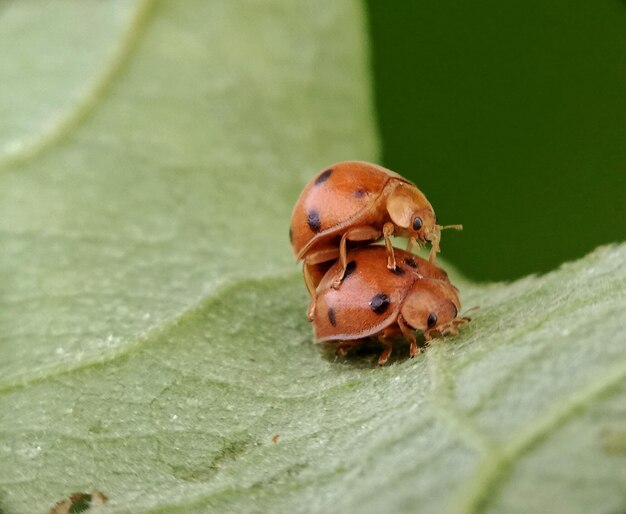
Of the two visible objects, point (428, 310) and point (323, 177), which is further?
point (323, 177)

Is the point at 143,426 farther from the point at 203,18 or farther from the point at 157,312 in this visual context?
the point at 203,18

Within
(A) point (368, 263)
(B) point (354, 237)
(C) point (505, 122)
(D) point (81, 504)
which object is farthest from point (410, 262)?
(C) point (505, 122)

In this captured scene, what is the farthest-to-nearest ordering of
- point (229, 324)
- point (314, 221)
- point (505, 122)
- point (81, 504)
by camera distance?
point (505, 122) < point (229, 324) < point (314, 221) < point (81, 504)

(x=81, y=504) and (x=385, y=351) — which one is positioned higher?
(x=385, y=351)

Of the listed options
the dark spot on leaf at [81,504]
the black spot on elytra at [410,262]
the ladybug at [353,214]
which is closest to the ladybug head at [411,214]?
the ladybug at [353,214]

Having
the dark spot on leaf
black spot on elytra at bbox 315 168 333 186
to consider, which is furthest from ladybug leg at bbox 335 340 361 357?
the dark spot on leaf

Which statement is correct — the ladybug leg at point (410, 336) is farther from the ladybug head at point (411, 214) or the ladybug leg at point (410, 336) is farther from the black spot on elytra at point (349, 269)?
the ladybug head at point (411, 214)

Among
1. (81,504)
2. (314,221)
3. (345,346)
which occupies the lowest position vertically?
(81,504)

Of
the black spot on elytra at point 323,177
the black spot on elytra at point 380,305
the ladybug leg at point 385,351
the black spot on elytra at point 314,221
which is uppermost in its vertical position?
the black spot on elytra at point 323,177

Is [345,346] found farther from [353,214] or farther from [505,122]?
[505,122]
